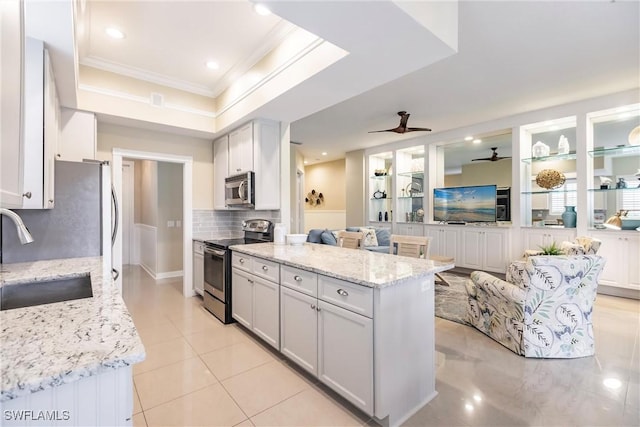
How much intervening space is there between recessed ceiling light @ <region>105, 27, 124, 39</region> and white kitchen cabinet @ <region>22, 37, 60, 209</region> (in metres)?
1.08

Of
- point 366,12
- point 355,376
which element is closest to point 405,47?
point 366,12

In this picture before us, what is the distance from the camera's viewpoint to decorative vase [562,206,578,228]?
4.53 metres

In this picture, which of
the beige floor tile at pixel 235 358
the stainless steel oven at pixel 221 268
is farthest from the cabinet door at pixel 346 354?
the stainless steel oven at pixel 221 268

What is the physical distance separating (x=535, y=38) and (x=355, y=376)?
133 inches

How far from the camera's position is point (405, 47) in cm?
207

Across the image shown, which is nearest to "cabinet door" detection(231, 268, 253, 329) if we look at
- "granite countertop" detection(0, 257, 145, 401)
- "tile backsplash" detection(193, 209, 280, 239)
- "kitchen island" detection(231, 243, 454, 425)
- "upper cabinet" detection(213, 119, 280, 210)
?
"kitchen island" detection(231, 243, 454, 425)

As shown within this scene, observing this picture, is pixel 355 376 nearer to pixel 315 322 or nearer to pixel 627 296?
pixel 315 322

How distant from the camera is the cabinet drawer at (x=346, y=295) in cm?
172

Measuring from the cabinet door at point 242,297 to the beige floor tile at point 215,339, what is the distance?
0.13m

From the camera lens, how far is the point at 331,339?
1.95 m

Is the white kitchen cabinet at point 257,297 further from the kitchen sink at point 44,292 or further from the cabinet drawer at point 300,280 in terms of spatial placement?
the kitchen sink at point 44,292

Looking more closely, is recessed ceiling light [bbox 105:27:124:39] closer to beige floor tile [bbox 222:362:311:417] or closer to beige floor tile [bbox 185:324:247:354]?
beige floor tile [bbox 185:324:247:354]

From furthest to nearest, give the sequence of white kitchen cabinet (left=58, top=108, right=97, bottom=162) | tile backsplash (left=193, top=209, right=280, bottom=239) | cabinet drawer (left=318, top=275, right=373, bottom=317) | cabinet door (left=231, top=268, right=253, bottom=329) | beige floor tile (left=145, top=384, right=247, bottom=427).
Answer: tile backsplash (left=193, top=209, right=280, bottom=239)
white kitchen cabinet (left=58, top=108, right=97, bottom=162)
cabinet door (left=231, top=268, right=253, bottom=329)
beige floor tile (left=145, top=384, right=247, bottom=427)
cabinet drawer (left=318, top=275, right=373, bottom=317)

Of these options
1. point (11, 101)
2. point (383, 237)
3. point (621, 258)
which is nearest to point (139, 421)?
point (11, 101)
